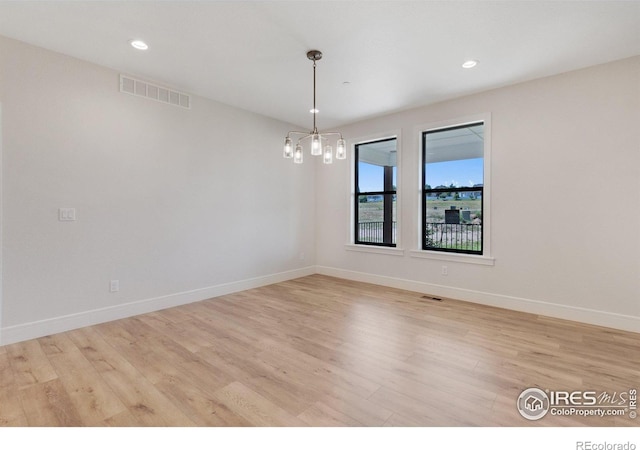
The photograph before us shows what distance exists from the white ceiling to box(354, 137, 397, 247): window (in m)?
1.51

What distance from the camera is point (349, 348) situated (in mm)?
2723

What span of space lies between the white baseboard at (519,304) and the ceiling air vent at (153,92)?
12.6ft

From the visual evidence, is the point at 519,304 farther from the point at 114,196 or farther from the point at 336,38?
the point at 114,196

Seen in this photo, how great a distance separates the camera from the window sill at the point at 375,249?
488 cm

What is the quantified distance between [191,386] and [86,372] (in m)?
0.91

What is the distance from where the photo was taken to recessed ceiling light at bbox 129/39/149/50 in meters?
2.82

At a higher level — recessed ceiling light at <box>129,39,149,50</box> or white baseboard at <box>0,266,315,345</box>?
recessed ceiling light at <box>129,39,149,50</box>

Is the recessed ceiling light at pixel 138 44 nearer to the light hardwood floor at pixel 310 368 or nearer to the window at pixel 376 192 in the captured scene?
the light hardwood floor at pixel 310 368

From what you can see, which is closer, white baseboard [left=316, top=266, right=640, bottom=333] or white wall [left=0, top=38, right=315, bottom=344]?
white wall [left=0, top=38, right=315, bottom=344]

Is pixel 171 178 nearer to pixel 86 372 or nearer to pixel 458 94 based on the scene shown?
pixel 86 372

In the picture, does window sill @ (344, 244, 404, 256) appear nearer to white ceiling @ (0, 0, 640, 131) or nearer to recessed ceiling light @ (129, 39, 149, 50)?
white ceiling @ (0, 0, 640, 131)

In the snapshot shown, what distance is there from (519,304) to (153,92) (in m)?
5.29

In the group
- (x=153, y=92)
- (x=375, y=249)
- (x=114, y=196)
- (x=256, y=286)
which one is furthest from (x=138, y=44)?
(x=375, y=249)

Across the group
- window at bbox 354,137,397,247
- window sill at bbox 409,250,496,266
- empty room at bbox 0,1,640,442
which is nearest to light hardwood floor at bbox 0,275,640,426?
empty room at bbox 0,1,640,442
